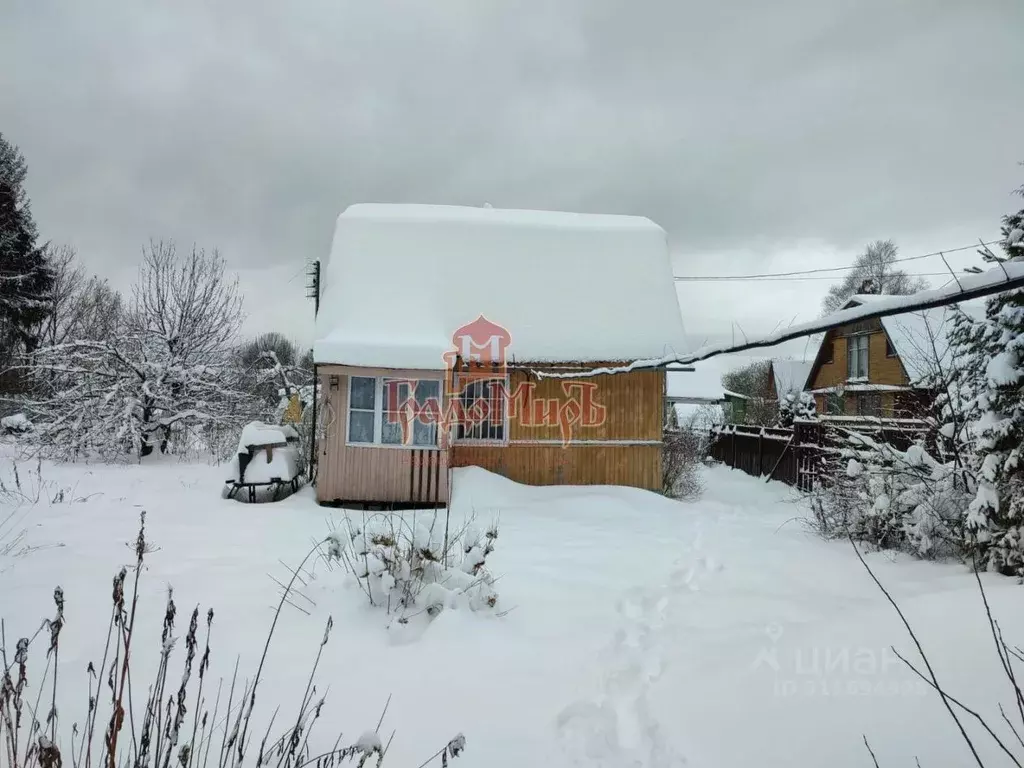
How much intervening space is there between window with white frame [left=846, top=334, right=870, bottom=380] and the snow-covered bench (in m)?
19.2

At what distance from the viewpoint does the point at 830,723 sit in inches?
102

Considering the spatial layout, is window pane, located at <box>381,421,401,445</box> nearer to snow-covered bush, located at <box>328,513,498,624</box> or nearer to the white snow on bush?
the white snow on bush

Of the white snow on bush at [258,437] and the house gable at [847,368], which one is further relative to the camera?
the house gable at [847,368]

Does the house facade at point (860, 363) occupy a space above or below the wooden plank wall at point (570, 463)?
above

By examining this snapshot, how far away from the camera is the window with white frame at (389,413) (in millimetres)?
9320

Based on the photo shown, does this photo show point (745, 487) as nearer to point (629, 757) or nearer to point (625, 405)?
point (625, 405)

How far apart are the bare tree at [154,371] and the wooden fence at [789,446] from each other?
45.2ft

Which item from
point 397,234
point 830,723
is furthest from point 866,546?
point 397,234

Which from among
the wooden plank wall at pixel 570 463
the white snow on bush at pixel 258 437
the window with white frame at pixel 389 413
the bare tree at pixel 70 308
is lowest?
the wooden plank wall at pixel 570 463

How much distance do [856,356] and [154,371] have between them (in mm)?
22479

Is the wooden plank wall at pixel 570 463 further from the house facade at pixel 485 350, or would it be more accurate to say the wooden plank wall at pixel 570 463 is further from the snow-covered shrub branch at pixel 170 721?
the snow-covered shrub branch at pixel 170 721

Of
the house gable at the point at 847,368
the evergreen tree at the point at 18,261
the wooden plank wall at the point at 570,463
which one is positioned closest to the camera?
the wooden plank wall at the point at 570,463

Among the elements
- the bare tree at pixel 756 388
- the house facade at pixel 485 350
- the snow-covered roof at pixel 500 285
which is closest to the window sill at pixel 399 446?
the house facade at pixel 485 350

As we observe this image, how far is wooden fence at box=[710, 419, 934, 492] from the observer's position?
844 cm
